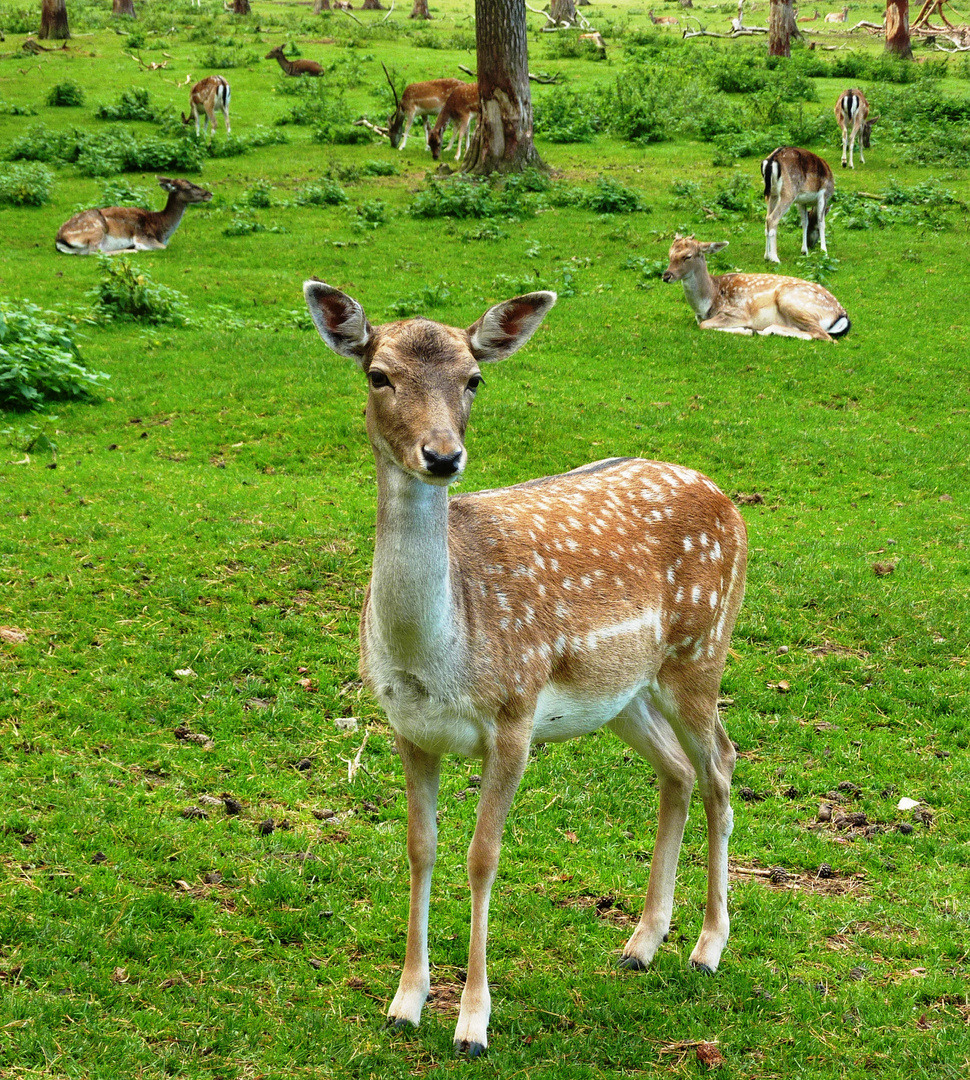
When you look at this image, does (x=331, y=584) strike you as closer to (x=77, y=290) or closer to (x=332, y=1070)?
(x=332, y=1070)

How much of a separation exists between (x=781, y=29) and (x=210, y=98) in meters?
16.9

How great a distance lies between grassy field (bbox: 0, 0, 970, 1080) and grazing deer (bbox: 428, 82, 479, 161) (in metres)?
6.93

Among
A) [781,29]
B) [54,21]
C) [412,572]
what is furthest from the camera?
[54,21]

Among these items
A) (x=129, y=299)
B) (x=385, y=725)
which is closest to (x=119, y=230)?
(x=129, y=299)

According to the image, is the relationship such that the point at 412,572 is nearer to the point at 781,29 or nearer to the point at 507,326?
the point at 507,326

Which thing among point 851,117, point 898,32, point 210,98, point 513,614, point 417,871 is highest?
point 898,32

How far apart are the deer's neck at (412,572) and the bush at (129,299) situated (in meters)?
10.0

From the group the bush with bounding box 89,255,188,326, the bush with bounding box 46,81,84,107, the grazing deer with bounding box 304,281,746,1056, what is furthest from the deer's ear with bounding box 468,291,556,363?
the bush with bounding box 46,81,84,107

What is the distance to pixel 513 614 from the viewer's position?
4.17 m

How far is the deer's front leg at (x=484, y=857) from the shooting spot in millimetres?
3977

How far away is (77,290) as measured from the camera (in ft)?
46.2

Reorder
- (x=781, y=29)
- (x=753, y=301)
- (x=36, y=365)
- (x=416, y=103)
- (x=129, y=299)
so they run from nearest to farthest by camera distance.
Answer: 1. (x=36, y=365)
2. (x=129, y=299)
3. (x=753, y=301)
4. (x=416, y=103)
5. (x=781, y=29)

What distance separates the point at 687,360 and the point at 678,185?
25.5 ft

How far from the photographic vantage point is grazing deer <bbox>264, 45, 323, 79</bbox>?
2830cm
